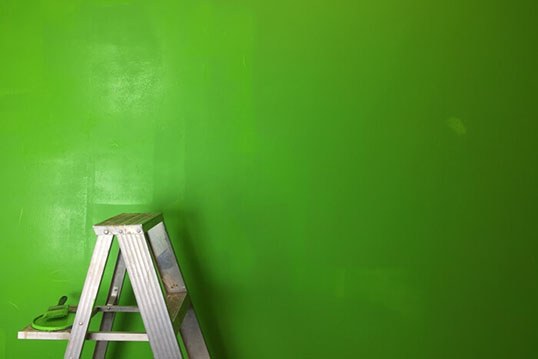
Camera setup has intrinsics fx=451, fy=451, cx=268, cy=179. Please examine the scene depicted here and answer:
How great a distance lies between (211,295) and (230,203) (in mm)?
407

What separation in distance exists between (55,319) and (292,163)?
1128 millimetres

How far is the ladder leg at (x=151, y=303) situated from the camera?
1.46 metres

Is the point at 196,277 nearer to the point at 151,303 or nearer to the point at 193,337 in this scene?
the point at 193,337

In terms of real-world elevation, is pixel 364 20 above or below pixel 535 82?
above

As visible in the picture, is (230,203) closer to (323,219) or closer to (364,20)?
(323,219)

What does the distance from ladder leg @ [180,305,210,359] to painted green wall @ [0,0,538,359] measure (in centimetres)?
18

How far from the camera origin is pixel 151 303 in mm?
1463

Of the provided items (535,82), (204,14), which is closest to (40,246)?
(204,14)

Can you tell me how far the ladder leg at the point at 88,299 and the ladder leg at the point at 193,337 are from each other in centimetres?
40

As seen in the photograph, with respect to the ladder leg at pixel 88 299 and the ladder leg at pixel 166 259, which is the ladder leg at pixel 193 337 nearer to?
the ladder leg at pixel 166 259

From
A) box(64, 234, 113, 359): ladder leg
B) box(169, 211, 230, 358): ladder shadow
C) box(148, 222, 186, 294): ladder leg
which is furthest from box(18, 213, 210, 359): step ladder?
box(169, 211, 230, 358): ladder shadow

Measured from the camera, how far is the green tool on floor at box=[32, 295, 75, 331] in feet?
5.26

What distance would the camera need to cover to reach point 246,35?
1.96 metres

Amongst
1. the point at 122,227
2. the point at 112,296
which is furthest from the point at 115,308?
the point at 122,227
